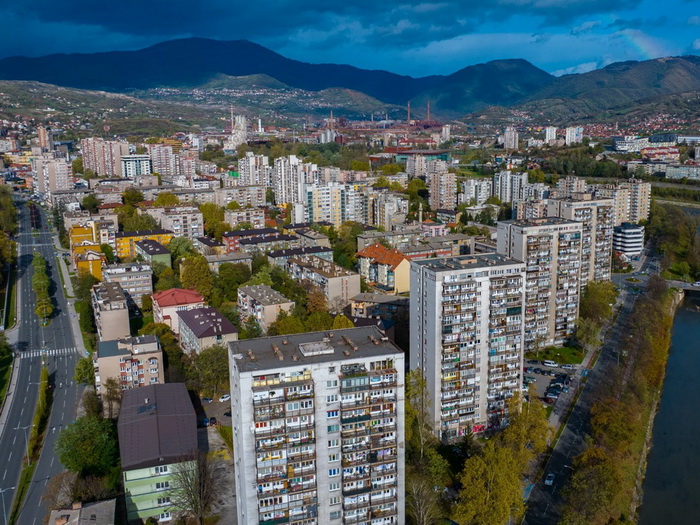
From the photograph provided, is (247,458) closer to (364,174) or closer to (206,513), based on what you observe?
(206,513)

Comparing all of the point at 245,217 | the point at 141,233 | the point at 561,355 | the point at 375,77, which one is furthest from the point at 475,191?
the point at 375,77

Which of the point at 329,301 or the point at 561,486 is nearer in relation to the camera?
the point at 561,486

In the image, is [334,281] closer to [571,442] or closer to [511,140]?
[571,442]

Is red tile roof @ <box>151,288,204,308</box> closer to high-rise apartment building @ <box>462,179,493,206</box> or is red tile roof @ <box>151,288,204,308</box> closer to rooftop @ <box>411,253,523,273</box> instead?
rooftop @ <box>411,253,523,273</box>

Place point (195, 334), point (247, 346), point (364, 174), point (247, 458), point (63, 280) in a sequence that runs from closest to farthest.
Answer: point (247, 458) → point (247, 346) → point (195, 334) → point (63, 280) → point (364, 174)

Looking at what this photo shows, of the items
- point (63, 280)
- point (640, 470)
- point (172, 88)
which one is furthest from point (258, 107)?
point (640, 470)

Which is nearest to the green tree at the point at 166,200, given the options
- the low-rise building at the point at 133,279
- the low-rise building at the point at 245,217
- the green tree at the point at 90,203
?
the green tree at the point at 90,203

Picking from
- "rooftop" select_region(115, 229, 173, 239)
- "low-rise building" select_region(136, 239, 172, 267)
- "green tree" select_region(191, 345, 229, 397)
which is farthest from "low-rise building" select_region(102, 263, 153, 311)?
"green tree" select_region(191, 345, 229, 397)
